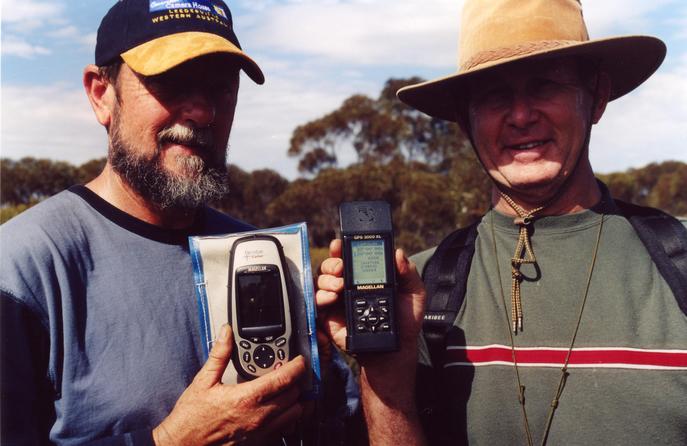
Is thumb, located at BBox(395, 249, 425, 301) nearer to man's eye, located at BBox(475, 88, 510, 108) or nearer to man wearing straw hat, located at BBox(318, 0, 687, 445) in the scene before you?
man wearing straw hat, located at BBox(318, 0, 687, 445)

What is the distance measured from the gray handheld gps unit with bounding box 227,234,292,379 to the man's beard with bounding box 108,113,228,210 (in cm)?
44

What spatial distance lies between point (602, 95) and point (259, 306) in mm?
1714

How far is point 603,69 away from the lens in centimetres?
293

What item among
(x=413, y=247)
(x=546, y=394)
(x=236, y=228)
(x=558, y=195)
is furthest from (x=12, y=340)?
(x=413, y=247)

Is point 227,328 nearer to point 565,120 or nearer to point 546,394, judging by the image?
point 546,394

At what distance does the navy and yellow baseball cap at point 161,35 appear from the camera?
102 inches

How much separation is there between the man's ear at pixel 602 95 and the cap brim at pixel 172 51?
1.48 meters

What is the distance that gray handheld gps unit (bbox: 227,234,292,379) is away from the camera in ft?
7.40

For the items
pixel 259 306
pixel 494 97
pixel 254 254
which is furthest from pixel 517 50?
pixel 259 306

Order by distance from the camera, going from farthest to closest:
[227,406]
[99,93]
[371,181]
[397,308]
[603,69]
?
[371,181] → [603,69] → [99,93] → [397,308] → [227,406]

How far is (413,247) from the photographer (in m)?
25.2

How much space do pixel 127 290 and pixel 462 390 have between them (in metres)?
1.31

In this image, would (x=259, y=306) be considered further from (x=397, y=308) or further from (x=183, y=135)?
(x=183, y=135)

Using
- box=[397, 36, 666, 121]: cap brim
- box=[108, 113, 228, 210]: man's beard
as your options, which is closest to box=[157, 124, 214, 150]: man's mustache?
box=[108, 113, 228, 210]: man's beard
